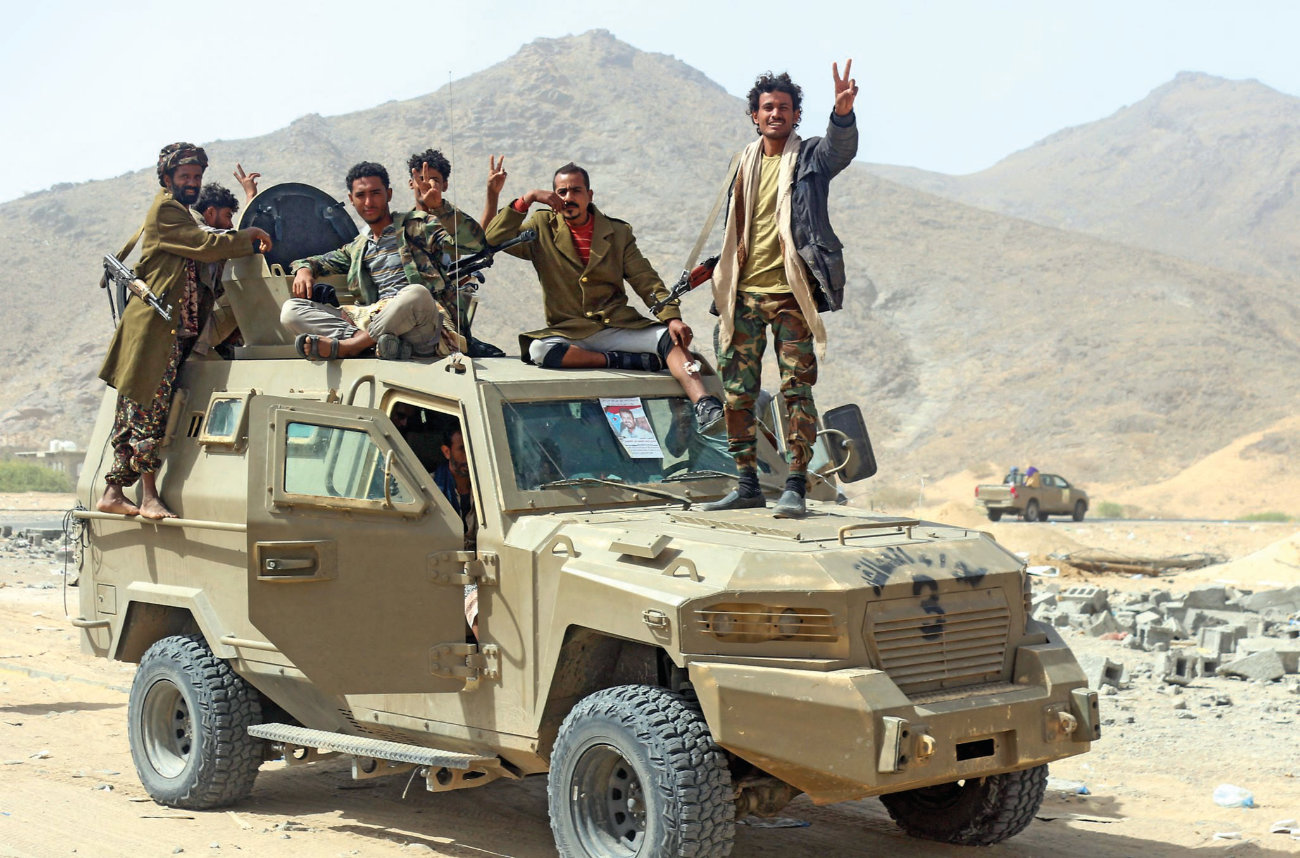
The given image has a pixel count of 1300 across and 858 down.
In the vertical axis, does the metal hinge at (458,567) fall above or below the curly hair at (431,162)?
below

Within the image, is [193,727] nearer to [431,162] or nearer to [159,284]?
[159,284]

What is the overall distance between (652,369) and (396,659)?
191 cm

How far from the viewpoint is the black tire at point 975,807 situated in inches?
234

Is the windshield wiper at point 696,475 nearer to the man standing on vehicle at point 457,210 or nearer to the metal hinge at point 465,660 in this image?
the metal hinge at point 465,660

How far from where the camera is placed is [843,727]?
4922 mm

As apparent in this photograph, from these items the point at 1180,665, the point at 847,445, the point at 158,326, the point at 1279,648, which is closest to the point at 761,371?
the point at 847,445

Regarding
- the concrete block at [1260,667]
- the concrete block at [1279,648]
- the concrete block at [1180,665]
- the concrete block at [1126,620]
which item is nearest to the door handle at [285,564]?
the concrete block at [1180,665]

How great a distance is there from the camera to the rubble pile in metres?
11.3

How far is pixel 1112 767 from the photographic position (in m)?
8.50

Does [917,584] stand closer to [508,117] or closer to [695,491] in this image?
[695,491]

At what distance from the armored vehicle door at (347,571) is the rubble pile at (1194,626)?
6.00 metres

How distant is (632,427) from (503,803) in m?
1.96

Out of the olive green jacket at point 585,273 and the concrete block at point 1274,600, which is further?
the concrete block at point 1274,600

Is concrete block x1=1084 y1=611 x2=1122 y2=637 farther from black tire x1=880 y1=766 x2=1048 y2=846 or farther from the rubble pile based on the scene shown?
black tire x1=880 y1=766 x2=1048 y2=846
